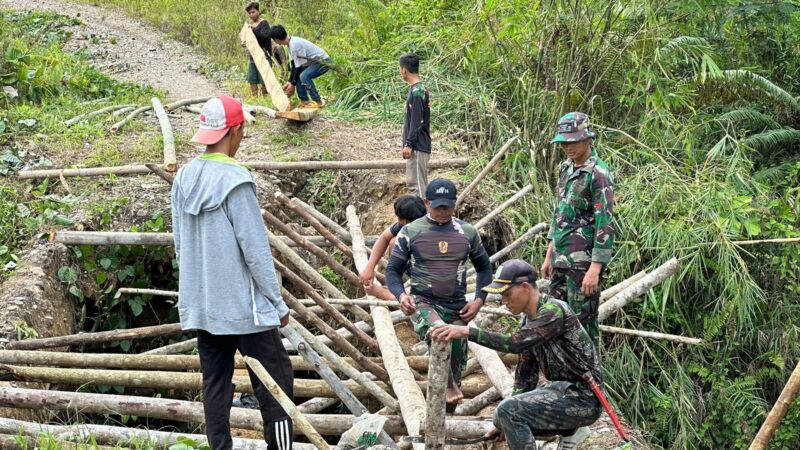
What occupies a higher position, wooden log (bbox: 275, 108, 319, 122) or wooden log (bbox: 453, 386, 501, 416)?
wooden log (bbox: 275, 108, 319, 122)

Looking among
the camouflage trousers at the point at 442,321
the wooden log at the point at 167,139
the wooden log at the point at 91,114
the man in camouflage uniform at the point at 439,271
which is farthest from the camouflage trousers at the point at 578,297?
the wooden log at the point at 91,114

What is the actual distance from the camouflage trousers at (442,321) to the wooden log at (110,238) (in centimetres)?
225

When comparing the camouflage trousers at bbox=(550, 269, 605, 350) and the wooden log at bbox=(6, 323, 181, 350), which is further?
the wooden log at bbox=(6, 323, 181, 350)

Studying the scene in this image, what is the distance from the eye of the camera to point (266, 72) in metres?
10.4

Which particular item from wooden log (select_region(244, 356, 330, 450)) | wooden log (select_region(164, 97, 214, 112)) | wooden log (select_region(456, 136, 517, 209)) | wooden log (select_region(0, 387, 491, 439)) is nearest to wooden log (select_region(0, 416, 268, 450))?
wooden log (select_region(0, 387, 491, 439))

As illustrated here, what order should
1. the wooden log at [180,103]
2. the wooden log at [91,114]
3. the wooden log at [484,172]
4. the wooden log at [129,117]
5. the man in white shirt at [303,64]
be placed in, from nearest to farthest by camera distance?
the wooden log at [484,172] < the wooden log at [129,117] < the wooden log at [91,114] < the man in white shirt at [303,64] < the wooden log at [180,103]

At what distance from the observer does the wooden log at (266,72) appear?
9.73 metres

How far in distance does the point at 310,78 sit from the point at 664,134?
156 inches

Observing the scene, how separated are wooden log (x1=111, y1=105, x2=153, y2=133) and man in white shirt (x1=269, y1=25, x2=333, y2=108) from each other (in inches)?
64.5

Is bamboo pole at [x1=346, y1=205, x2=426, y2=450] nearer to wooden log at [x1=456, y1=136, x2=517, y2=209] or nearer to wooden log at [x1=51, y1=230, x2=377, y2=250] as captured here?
wooden log at [x1=51, y1=230, x2=377, y2=250]

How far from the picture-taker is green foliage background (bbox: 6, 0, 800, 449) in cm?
727

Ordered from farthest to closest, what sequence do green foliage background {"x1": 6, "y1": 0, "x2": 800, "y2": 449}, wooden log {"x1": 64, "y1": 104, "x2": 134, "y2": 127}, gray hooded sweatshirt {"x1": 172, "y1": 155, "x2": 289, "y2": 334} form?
wooden log {"x1": 64, "y1": 104, "x2": 134, "y2": 127}
green foliage background {"x1": 6, "y1": 0, "x2": 800, "y2": 449}
gray hooded sweatshirt {"x1": 172, "y1": 155, "x2": 289, "y2": 334}

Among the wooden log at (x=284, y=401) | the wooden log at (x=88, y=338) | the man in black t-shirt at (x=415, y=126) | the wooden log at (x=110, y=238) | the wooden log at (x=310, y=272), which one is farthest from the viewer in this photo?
the man in black t-shirt at (x=415, y=126)

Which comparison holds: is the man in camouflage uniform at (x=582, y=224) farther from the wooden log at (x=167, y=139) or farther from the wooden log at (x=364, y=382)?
the wooden log at (x=167, y=139)
